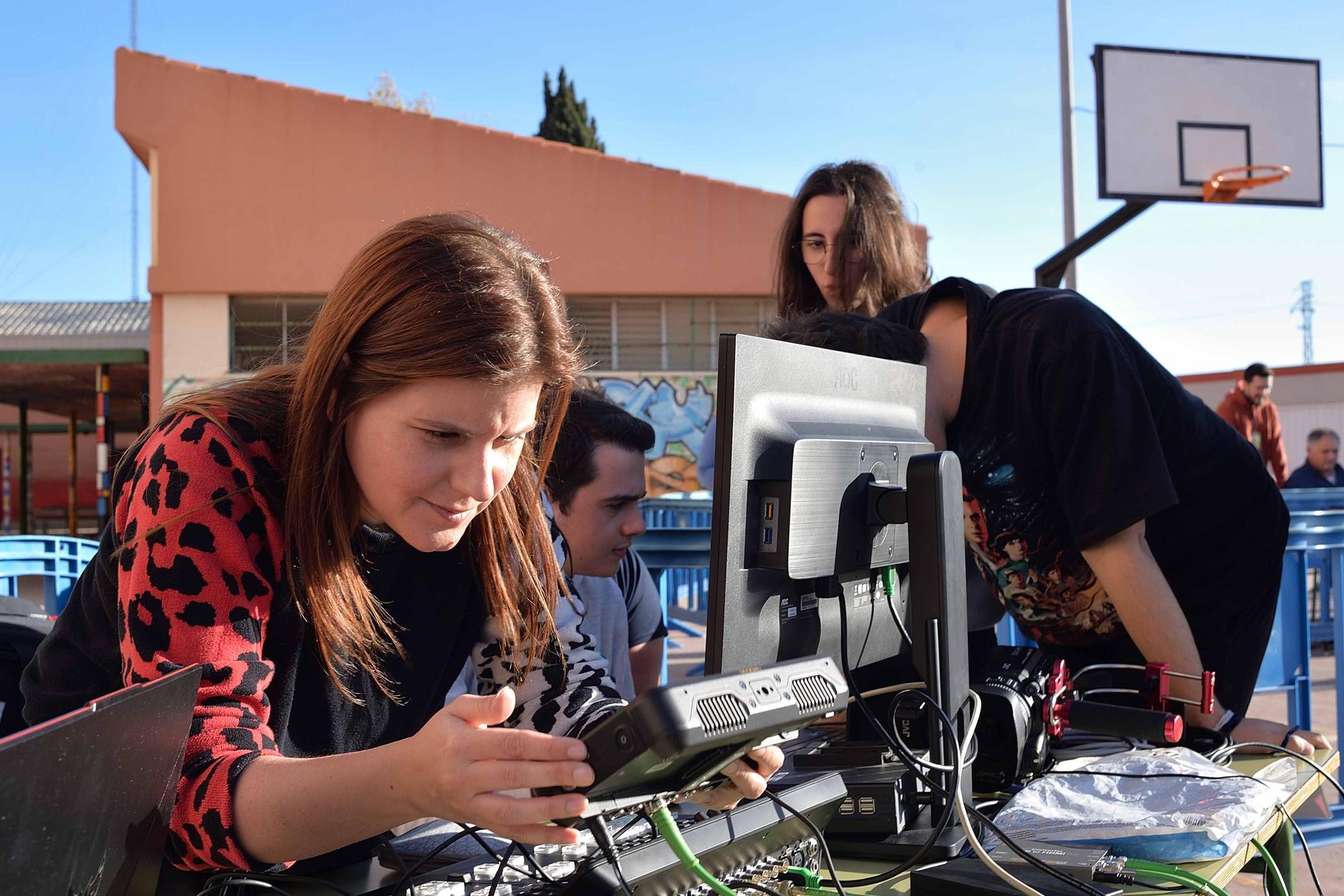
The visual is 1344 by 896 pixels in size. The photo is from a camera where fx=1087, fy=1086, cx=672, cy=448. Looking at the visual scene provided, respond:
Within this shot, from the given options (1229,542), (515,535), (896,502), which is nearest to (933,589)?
(896,502)

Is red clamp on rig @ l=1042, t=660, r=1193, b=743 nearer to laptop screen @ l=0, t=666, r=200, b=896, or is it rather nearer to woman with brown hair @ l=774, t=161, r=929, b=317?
laptop screen @ l=0, t=666, r=200, b=896

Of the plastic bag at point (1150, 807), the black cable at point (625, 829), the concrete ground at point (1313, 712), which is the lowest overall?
the concrete ground at point (1313, 712)

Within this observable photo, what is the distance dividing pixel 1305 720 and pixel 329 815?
3.61 metres

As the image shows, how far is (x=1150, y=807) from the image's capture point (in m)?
1.46

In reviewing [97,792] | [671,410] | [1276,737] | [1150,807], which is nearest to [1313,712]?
[1276,737]

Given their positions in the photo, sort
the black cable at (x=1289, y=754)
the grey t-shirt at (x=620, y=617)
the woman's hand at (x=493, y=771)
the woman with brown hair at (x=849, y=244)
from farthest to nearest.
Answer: the woman with brown hair at (x=849, y=244)
the grey t-shirt at (x=620, y=617)
the black cable at (x=1289, y=754)
the woman's hand at (x=493, y=771)

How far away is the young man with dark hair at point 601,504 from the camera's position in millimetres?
2787

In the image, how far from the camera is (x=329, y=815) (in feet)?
3.57

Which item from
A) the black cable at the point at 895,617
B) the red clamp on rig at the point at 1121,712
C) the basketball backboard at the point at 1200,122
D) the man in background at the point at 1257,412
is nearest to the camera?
the black cable at the point at 895,617

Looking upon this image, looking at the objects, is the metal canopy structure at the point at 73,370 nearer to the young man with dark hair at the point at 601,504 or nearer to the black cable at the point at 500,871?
the young man with dark hair at the point at 601,504

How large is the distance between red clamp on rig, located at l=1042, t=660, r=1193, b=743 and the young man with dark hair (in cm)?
122

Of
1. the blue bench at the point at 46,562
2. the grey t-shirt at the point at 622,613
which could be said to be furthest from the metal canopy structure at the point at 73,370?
the grey t-shirt at the point at 622,613

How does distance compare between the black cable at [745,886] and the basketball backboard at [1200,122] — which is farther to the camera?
the basketball backboard at [1200,122]

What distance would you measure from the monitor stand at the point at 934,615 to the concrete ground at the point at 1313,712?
0.37 meters
